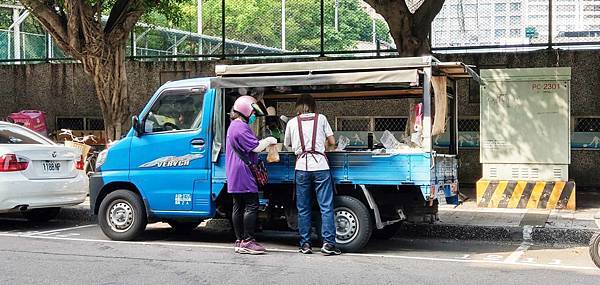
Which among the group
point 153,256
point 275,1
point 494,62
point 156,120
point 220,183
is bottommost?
point 153,256

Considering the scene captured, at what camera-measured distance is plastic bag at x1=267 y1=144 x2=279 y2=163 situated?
805 cm

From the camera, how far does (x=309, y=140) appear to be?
25.7ft

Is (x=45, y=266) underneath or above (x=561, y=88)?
underneath

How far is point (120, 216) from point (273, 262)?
2473 mm

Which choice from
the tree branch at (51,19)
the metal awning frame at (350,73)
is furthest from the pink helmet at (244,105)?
the tree branch at (51,19)

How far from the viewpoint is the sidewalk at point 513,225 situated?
8938 millimetres

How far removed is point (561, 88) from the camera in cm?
1068

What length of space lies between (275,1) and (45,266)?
978 centimetres

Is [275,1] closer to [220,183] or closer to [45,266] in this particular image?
[220,183]

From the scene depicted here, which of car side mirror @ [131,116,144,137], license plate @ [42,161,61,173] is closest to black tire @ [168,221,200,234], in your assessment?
car side mirror @ [131,116,144,137]

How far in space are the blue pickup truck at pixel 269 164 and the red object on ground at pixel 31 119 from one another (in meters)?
6.62

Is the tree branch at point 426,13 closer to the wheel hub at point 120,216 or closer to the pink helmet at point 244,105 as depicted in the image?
the pink helmet at point 244,105

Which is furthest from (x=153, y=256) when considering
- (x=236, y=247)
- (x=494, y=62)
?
(x=494, y=62)

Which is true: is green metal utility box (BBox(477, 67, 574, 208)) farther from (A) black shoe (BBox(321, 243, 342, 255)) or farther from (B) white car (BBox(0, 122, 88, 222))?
(B) white car (BBox(0, 122, 88, 222))
